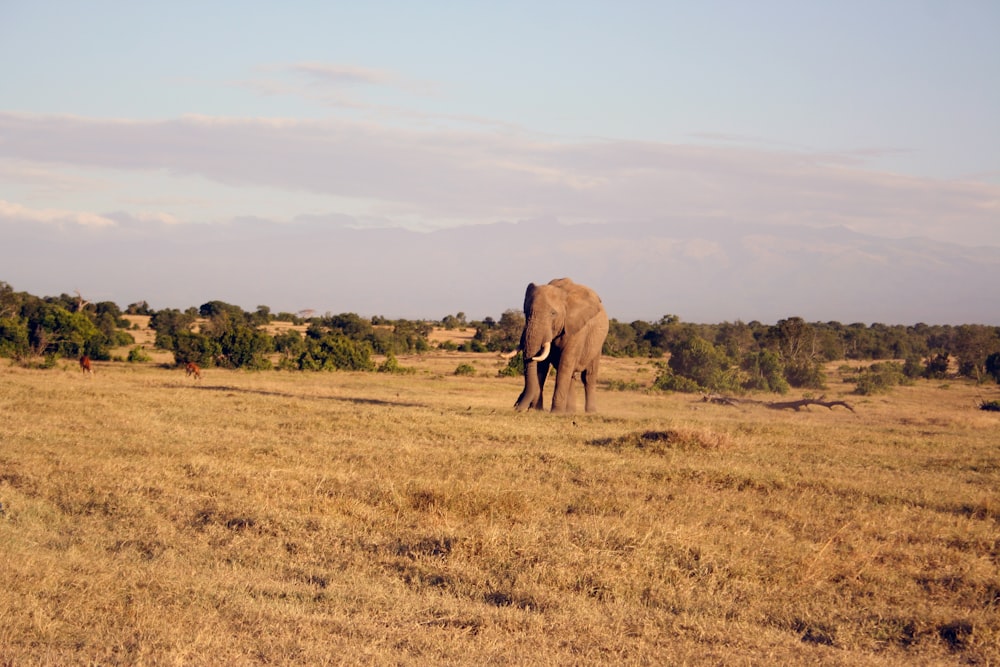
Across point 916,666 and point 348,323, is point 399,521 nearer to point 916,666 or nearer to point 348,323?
point 916,666

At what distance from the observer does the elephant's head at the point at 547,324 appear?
870 inches

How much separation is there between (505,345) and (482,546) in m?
53.7

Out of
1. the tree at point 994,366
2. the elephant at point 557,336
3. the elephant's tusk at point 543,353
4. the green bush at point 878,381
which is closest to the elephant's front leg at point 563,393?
the elephant at point 557,336

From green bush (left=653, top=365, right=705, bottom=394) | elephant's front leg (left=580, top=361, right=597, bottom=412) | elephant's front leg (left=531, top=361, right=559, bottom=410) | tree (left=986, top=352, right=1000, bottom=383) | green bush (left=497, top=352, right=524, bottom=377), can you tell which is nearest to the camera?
elephant's front leg (left=531, top=361, right=559, bottom=410)

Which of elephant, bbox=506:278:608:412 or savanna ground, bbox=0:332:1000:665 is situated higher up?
elephant, bbox=506:278:608:412

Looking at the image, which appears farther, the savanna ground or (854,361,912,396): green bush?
(854,361,912,396): green bush

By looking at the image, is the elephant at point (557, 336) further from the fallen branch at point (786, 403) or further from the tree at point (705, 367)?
the tree at point (705, 367)

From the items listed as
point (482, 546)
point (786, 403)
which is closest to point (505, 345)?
point (786, 403)

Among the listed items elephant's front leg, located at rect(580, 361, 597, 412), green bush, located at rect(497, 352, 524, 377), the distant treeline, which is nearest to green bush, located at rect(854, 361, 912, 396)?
the distant treeline

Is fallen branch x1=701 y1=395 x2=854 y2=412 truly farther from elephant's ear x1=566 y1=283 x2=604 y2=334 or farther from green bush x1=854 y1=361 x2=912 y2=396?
green bush x1=854 y1=361 x2=912 y2=396

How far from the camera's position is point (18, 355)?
37.0m

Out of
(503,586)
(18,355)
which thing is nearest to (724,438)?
(503,586)

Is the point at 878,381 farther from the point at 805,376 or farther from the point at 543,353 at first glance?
the point at 543,353

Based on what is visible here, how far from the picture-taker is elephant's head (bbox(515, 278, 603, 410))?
A: 2211 cm
